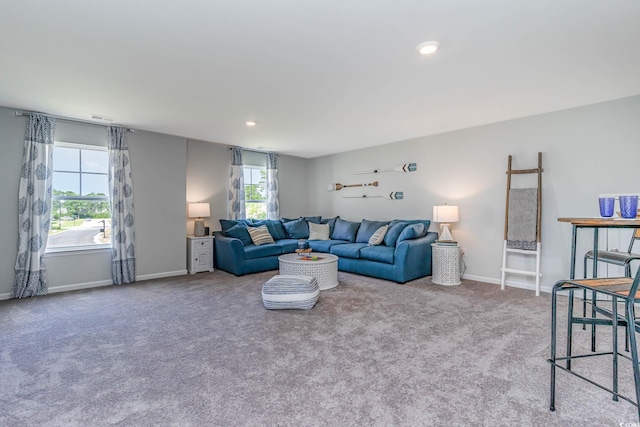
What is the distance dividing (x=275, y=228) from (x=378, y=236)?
2.10m

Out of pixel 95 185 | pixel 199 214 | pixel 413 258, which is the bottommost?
pixel 413 258

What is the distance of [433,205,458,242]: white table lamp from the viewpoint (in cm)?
477

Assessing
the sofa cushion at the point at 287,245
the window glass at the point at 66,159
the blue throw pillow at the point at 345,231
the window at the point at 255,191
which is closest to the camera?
the window glass at the point at 66,159

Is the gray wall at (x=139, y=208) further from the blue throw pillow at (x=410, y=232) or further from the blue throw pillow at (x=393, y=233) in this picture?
the blue throw pillow at (x=410, y=232)

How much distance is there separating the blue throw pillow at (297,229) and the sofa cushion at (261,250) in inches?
29.9

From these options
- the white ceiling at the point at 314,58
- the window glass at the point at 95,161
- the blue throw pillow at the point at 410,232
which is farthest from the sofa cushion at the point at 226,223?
the blue throw pillow at the point at 410,232

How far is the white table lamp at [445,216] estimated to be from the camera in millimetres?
4772

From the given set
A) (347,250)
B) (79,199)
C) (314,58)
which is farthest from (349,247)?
(79,199)

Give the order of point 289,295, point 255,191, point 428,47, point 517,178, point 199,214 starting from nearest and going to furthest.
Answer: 1. point 428,47
2. point 289,295
3. point 517,178
4. point 199,214
5. point 255,191

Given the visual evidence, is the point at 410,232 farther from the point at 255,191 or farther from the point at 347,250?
the point at 255,191

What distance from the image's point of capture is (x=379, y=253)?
15.7ft

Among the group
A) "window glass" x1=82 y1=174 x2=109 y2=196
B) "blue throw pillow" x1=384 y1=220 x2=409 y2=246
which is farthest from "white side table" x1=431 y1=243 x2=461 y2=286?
"window glass" x1=82 y1=174 x2=109 y2=196

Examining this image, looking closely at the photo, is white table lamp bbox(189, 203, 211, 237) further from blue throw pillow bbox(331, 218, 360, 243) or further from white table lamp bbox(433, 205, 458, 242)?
white table lamp bbox(433, 205, 458, 242)

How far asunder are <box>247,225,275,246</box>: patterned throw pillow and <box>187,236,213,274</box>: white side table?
74 centimetres
